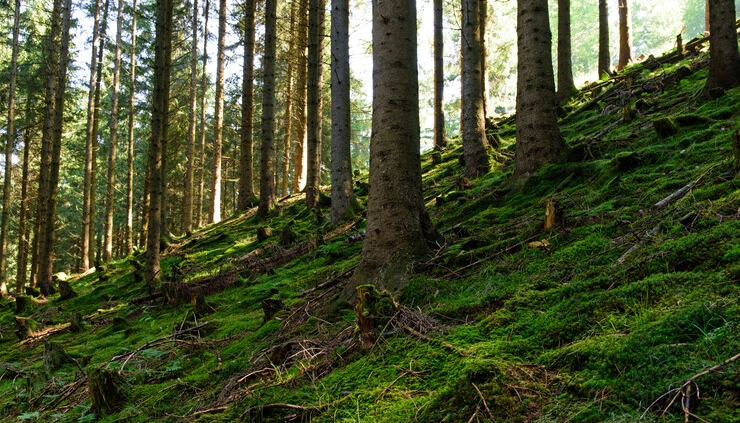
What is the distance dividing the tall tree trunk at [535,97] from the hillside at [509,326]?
28 cm

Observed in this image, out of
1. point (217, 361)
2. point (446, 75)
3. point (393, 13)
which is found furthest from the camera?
point (446, 75)

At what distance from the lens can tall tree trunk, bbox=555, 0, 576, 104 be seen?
12609 mm

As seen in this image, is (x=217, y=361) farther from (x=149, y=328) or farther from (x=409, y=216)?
(x=149, y=328)

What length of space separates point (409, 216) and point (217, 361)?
87.0 inches

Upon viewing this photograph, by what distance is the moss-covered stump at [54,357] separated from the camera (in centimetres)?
558

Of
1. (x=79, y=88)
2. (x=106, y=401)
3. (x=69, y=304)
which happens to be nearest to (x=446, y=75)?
(x=79, y=88)

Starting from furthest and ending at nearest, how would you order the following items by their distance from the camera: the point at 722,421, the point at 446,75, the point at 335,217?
the point at 446,75 < the point at 335,217 < the point at 722,421

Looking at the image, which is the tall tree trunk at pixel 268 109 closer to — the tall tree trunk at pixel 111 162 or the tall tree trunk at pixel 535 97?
the tall tree trunk at pixel 111 162

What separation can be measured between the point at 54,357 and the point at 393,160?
4602 mm

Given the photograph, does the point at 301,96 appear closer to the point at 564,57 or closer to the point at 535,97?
the point at 564,57

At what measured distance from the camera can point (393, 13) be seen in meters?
4.82

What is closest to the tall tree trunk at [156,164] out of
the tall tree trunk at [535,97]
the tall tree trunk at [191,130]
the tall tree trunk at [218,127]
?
the tall tree trunk at [535,97]

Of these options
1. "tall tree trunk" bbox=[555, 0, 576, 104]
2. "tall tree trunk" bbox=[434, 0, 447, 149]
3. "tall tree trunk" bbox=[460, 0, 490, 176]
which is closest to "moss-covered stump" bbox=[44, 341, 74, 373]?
"tall tree trunk" bbox=[460, 0, 490, 176]

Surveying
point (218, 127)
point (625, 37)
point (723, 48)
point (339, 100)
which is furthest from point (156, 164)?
point (625, 37)
